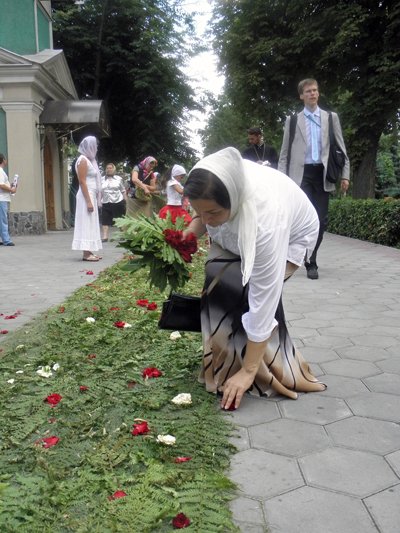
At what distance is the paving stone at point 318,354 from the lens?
360 centimetres

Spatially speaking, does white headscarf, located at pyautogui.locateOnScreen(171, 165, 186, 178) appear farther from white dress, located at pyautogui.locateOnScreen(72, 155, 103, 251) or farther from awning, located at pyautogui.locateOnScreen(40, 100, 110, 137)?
awning, located at pyautogui.locateOnScreen(40, 100, 110, 137)

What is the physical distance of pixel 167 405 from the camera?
109 inches

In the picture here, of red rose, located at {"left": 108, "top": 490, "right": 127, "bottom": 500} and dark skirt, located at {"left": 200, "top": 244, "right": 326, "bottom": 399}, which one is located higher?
dark skirt, located at {"left": 200, "top": 244, "right": 326, "bottom": 399}

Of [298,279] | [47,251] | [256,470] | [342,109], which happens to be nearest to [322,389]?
[256,470]

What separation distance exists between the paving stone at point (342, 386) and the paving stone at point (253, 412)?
15.3 inches

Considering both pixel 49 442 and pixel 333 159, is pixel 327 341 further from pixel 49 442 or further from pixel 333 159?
pixel 333 159

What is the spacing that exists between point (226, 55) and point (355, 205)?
30.8 feet

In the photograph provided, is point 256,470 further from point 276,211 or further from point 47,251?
point 47,251

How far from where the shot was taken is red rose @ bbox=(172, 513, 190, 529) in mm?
1758

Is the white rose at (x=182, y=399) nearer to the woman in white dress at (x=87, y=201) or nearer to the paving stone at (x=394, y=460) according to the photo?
the paving stone at (x=394, y=460)

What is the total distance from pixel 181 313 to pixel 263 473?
1.04 meters

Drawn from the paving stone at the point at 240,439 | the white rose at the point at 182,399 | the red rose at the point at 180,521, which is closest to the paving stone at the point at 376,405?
the paving stone at the point at 240,439

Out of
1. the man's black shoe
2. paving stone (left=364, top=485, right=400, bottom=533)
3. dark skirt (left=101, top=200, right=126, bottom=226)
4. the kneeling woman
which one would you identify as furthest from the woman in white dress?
paving stone (left=364, top=485, right=400, bottom=533)

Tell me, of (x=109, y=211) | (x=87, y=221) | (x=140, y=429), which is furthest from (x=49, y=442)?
(x=109, y=211)
